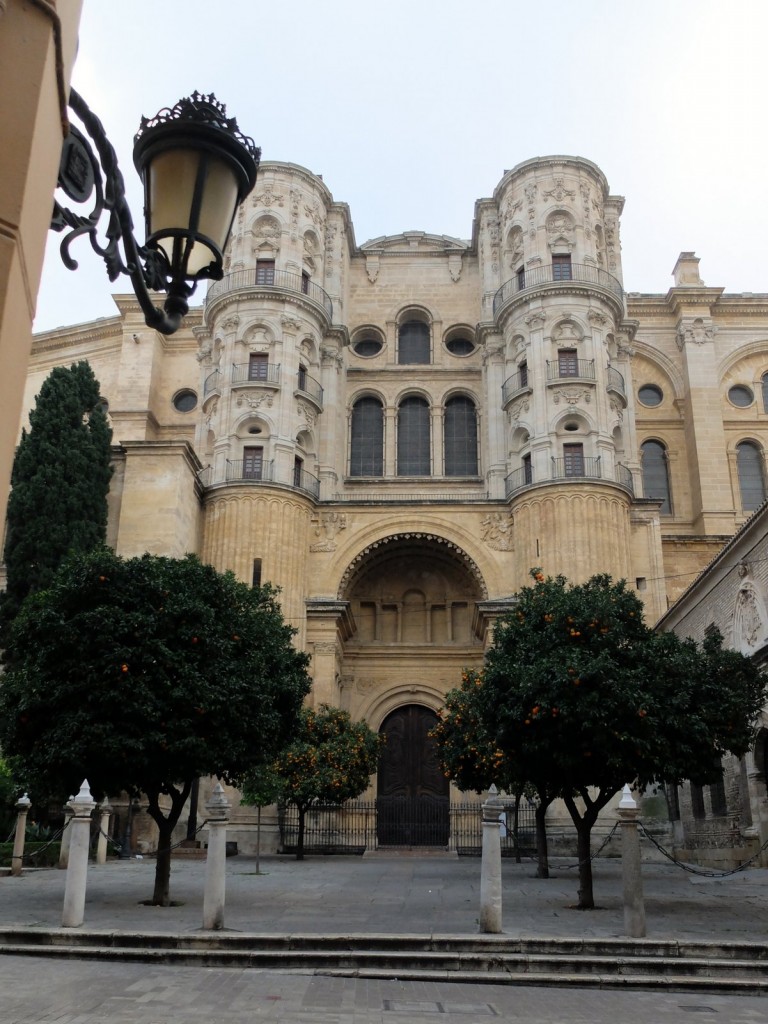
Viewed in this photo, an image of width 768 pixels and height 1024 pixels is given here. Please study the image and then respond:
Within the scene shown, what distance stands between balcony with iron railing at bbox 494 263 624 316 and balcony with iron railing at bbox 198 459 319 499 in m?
9.36

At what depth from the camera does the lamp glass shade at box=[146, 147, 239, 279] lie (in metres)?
3.48

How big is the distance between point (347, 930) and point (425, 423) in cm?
2579

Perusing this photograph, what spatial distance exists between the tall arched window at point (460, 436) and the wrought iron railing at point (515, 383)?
278 centimetres

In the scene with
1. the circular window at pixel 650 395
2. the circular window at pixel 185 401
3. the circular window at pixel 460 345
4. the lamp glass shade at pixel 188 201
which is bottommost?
the lamp glass shade at pixel 188 201

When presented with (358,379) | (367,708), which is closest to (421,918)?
(367,708)

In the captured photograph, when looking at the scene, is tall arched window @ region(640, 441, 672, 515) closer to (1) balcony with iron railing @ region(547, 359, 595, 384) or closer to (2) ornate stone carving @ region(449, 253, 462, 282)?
(1) balcony with iron railing @ region(547, 359, 595, 384)

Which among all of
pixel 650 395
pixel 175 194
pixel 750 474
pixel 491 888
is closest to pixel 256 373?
pixel 650 395

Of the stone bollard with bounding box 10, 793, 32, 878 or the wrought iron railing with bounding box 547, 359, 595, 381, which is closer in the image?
the stone bollard with bounding box 10, 793, 32, 878

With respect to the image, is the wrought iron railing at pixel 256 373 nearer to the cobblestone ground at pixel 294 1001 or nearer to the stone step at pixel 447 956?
the stone step at pixel 447 956

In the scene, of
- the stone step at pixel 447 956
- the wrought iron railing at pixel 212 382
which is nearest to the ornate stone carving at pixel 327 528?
the wrought iron railing at pixel 212 382

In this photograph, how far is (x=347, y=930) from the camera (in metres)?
10.1

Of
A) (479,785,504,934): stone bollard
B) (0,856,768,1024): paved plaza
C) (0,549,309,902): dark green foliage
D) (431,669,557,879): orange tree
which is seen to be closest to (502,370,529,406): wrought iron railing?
(431,669,557,879): orange tree

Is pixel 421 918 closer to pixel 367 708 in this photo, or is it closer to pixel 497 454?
pixel 367 708

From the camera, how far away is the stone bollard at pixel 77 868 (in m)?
10.2
